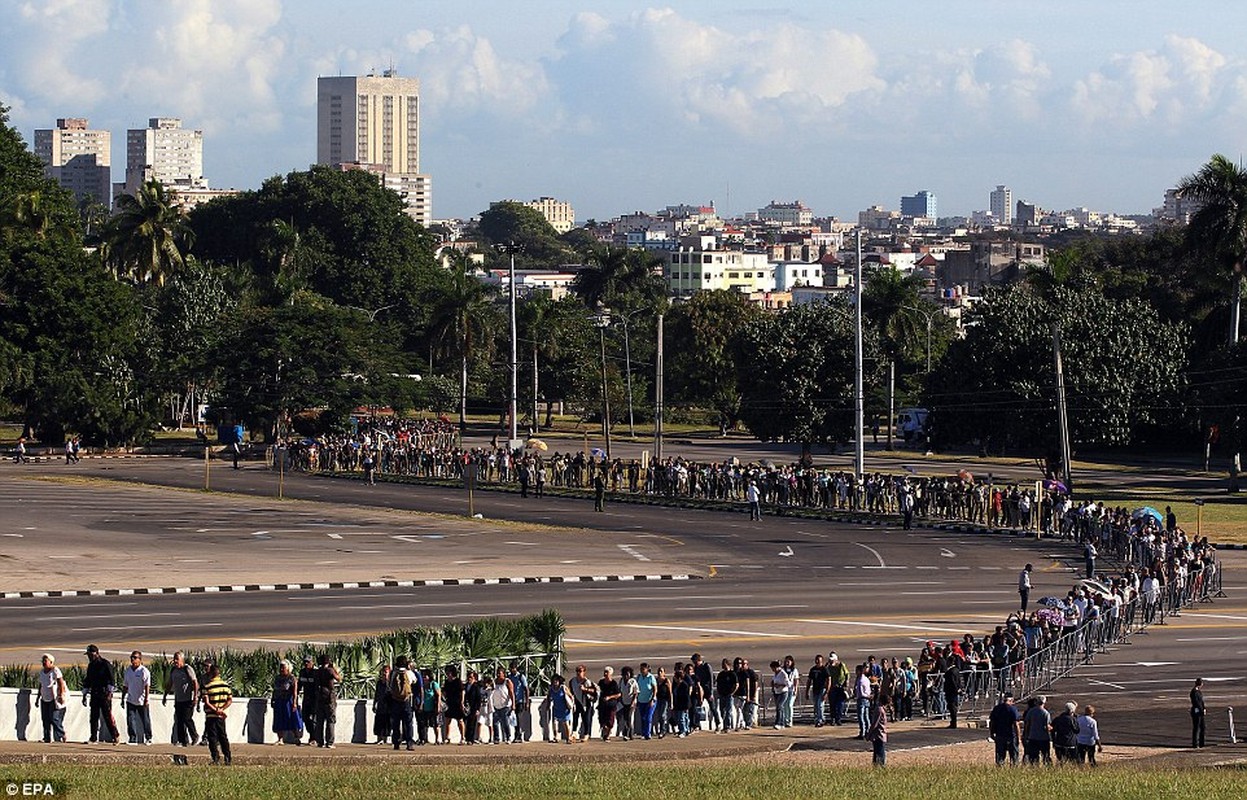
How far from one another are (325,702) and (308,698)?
1.33 ft

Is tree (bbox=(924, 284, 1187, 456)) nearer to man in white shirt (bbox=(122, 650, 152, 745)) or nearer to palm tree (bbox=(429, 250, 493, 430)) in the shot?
palm tree (bbox=(429, 250, 493, 430))

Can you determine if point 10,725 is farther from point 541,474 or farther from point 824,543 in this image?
point 541,474

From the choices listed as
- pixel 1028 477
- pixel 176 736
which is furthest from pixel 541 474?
pixel 176 736

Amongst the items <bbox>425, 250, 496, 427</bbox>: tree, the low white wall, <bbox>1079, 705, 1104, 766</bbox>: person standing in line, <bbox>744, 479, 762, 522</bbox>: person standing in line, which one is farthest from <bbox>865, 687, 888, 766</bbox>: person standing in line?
<bbox>425, 250, 496, 427</bbox>: tree

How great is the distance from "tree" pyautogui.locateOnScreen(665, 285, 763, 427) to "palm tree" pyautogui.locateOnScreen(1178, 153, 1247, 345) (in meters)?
34.7

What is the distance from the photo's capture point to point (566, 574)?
2047 inches

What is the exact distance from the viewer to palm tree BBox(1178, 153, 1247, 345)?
95625mm

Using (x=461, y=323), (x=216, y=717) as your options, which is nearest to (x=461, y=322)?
(x=461, y=323)

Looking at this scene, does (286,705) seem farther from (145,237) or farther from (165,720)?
(145,237)

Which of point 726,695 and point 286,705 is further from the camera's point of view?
point 726,695

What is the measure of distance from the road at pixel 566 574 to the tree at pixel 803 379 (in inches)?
918

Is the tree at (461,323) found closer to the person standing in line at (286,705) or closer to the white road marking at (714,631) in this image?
the white road marking at (714,631)

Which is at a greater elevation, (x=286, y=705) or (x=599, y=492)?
(x=599, y=492)

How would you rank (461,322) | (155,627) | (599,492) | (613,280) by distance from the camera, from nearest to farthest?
(155,627) < (599,492) < (461,322) < (613,280)
